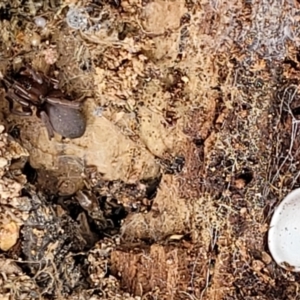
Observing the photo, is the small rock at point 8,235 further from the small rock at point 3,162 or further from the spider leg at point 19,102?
the spider leg at point 19,102


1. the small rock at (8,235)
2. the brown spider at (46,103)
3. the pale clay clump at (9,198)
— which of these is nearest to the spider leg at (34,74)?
the brown spider at (46,103)

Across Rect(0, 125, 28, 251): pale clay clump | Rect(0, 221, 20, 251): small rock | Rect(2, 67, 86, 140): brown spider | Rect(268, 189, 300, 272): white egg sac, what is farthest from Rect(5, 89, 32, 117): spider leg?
Rect(268, 189, 300, 272): white egg sac

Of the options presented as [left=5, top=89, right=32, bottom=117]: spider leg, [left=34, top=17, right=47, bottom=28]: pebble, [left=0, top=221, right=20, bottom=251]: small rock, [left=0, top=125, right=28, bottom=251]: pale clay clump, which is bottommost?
[left=0, top=221, right=20, bottom=251]: small rock

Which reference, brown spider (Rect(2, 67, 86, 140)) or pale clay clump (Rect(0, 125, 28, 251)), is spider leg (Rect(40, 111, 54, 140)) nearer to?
brown spider (Rect(2, 67, 86, 140))

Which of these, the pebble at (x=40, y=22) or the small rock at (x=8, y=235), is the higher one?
the pebble at (x=40, y=22)

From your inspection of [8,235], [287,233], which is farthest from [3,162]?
[287,233]

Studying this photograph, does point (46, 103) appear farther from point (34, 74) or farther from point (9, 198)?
point (9, 198)
